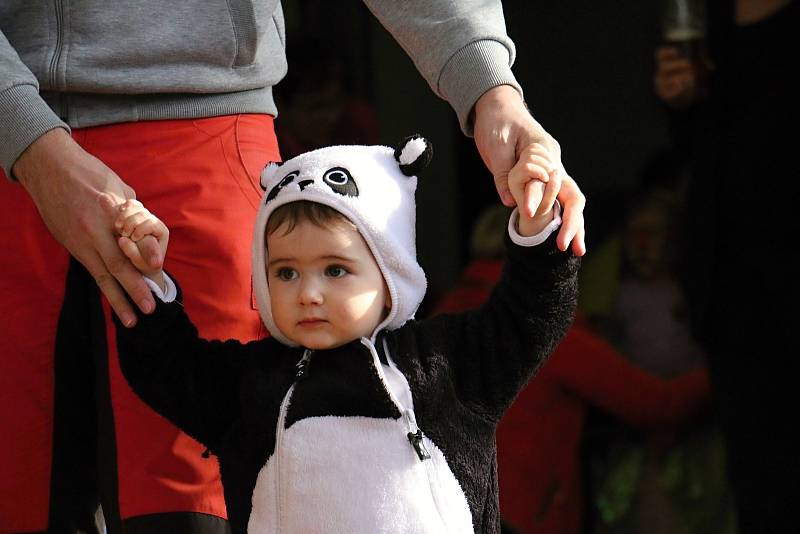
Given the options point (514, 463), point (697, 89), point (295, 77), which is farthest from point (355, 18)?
point (697, 89)

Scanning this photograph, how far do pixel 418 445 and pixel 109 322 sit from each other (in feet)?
1.74

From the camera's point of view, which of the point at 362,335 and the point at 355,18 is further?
the point at 355,18

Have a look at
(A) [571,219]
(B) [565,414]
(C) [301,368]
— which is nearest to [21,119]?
(C) [301,368]

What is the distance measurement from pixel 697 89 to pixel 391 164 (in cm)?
149

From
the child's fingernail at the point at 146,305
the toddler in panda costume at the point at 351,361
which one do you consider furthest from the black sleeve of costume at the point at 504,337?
the child's fingernail at the point at 146,305

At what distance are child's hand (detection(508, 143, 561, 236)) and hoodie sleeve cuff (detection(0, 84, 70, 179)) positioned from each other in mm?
648

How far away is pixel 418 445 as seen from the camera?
197 cm

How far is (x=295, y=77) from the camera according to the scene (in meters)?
4.62

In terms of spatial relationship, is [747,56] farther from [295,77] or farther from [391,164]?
[295,77]

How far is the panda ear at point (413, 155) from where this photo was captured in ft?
6.92

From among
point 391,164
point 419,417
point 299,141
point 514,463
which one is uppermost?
point 391,164

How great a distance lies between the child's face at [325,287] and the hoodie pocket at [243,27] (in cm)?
33

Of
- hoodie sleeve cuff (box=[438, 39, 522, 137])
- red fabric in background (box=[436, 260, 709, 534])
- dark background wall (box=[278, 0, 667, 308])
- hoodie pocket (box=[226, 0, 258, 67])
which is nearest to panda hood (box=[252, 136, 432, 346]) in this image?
hoodie sleeve cuff (box=[438, 39, 522, 137])

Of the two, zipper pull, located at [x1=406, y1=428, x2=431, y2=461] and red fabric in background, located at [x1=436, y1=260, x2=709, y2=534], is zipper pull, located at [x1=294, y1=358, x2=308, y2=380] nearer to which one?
zipper pull, located at [x1=406, y1=428, x2=431, y2=461]
